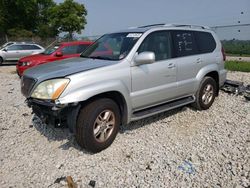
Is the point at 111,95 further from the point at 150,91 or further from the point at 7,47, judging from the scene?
the point at 7,47

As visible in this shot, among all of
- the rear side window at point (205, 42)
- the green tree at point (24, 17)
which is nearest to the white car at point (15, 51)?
the rear side window at point (205, 42)

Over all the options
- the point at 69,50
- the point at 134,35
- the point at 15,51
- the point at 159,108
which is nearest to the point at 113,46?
the point at 134,35

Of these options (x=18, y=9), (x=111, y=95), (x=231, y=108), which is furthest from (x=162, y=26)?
(x=18, y=9)

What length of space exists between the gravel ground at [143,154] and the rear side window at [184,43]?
4.32 ft

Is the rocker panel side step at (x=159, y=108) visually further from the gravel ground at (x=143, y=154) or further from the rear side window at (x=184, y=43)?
the rear side window at (x=184, y=43)

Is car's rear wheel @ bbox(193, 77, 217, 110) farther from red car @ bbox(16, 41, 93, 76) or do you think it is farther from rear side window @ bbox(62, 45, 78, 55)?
rear side window @ bbox(62, 45, 78, 55)

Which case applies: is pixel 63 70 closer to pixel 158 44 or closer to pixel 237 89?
pixel 158 44

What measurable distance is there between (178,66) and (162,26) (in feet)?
2.70

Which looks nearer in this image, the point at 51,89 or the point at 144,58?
the point at 51,89

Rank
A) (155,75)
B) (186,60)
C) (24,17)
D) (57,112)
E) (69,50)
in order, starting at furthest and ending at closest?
(24,17), (69,50), (186,60), (155,75), (57,112)

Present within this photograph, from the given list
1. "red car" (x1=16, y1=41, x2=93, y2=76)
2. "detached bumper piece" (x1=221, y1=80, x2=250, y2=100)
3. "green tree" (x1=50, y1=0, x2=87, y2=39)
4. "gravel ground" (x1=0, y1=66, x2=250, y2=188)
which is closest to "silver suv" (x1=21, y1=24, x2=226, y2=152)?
"gravel ground" (x1=0, y1=66, x2=250, y2=188)

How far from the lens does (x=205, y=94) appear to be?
5.56 metres

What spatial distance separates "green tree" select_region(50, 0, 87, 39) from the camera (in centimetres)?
4016

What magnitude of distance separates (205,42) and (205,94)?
3.78 ft
